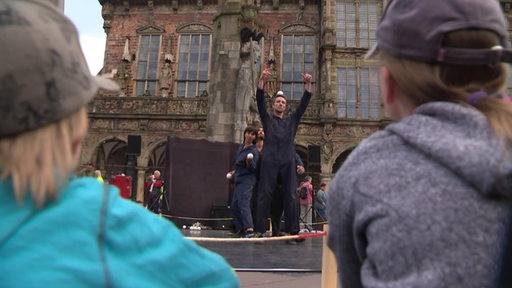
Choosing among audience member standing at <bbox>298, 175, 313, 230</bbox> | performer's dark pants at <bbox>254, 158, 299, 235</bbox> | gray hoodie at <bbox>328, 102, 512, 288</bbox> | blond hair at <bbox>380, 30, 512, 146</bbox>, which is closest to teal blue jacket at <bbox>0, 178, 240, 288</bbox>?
gray hoodie at <bbox>328, 102, 512, 288</bbox>

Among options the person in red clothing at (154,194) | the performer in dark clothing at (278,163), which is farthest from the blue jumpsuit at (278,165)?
the person in red clothing at (154,194)

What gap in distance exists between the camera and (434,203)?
952mm

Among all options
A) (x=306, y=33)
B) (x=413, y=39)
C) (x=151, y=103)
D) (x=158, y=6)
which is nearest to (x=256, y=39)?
(x=413, y=39)

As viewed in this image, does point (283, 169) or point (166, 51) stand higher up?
point (166, 51)

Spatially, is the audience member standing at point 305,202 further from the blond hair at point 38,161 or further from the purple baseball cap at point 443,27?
the blond hair at point 38,161

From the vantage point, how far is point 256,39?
388 inches

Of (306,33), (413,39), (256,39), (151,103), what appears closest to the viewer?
(413,39)

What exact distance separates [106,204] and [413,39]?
2.53ft

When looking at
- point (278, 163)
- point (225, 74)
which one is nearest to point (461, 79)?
point (278, 163)

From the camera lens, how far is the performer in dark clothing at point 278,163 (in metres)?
5.88

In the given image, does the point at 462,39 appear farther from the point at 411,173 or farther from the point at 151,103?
the point at 151,103

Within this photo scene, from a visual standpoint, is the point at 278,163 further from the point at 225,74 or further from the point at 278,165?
the point at 225,74

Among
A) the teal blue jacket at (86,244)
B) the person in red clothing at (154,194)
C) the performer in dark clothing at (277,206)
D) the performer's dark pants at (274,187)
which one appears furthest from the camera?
the person in red clothing at (154,194)

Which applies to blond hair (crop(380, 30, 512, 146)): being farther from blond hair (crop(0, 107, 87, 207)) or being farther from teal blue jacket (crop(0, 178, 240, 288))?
blond hair (crop(0, 107, 87, 207))
